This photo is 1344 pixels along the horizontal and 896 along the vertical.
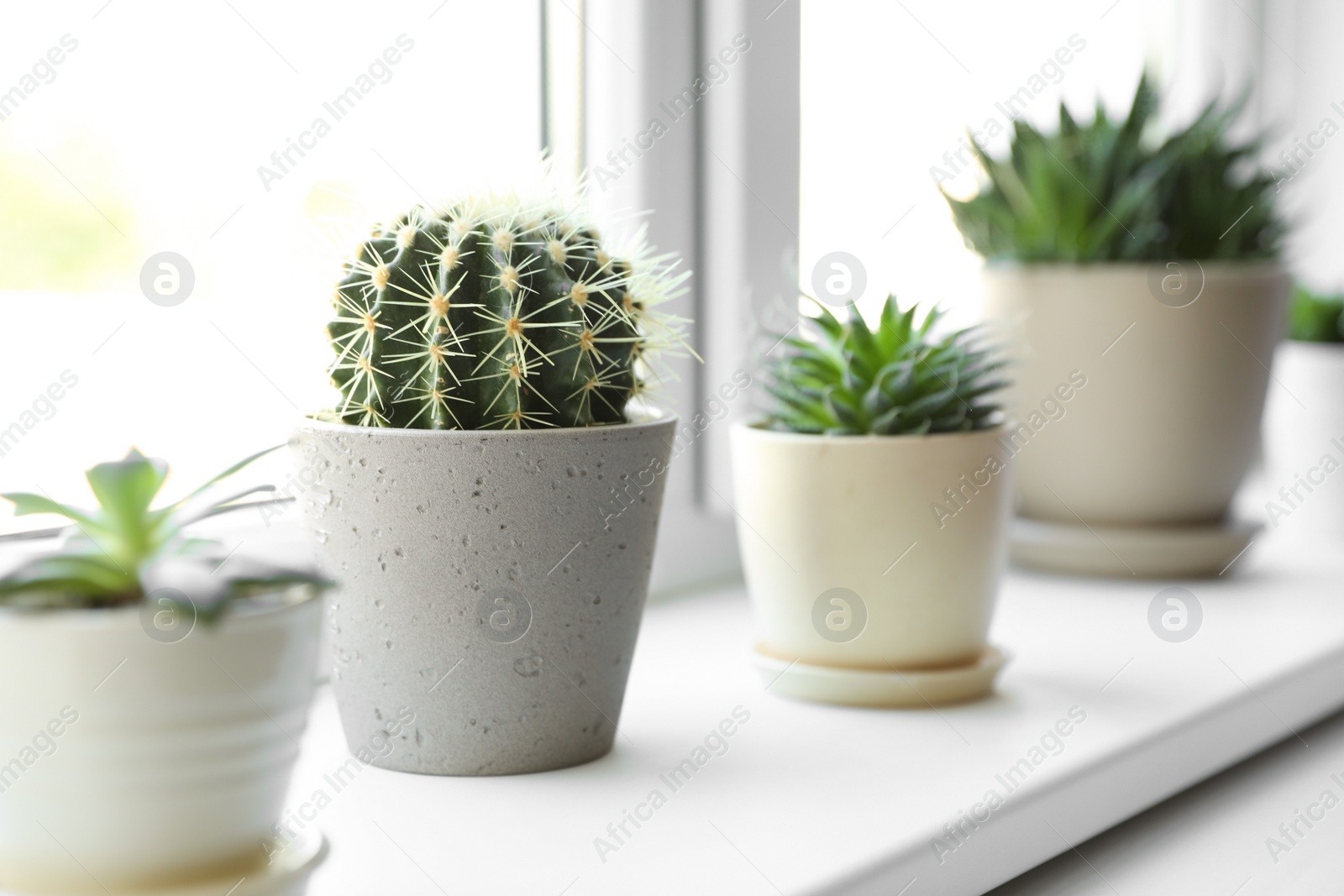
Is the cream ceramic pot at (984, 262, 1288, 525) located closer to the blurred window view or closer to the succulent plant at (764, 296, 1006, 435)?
the succulent plant at (764, 296, 1006, 435)

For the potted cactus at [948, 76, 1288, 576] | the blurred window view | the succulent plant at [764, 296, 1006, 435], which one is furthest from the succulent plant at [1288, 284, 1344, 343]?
the blurred window view

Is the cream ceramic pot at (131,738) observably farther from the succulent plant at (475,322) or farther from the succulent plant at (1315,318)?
the succulent plant at (1315,318)

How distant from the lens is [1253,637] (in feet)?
3.12

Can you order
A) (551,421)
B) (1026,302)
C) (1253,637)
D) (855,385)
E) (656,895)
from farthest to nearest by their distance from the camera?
1. (1026,302)
2. (1253,637)
3. (855,385)
4. (551,421)
5. (656,895)

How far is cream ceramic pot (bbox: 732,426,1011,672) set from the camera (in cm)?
76

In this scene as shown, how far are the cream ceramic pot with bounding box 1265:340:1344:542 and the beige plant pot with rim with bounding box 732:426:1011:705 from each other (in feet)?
2.32

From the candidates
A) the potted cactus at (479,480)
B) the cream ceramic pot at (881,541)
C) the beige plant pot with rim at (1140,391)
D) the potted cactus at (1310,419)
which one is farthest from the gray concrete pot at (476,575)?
the potted cactus at (1310,419)

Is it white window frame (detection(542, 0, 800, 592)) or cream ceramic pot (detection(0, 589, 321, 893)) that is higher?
white window frame (detection(542, 0, 800, 592))

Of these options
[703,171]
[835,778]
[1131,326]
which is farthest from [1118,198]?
[835,778]

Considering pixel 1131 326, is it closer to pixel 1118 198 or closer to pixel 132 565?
pixel 1118 198

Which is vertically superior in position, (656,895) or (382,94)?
(382,94)

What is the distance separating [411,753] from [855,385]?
1.13 ft

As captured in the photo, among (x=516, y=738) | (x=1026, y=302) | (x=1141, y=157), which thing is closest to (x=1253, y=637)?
(x=1026, y=302)

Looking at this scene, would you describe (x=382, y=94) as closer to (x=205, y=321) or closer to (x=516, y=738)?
(x=205, y=321)
